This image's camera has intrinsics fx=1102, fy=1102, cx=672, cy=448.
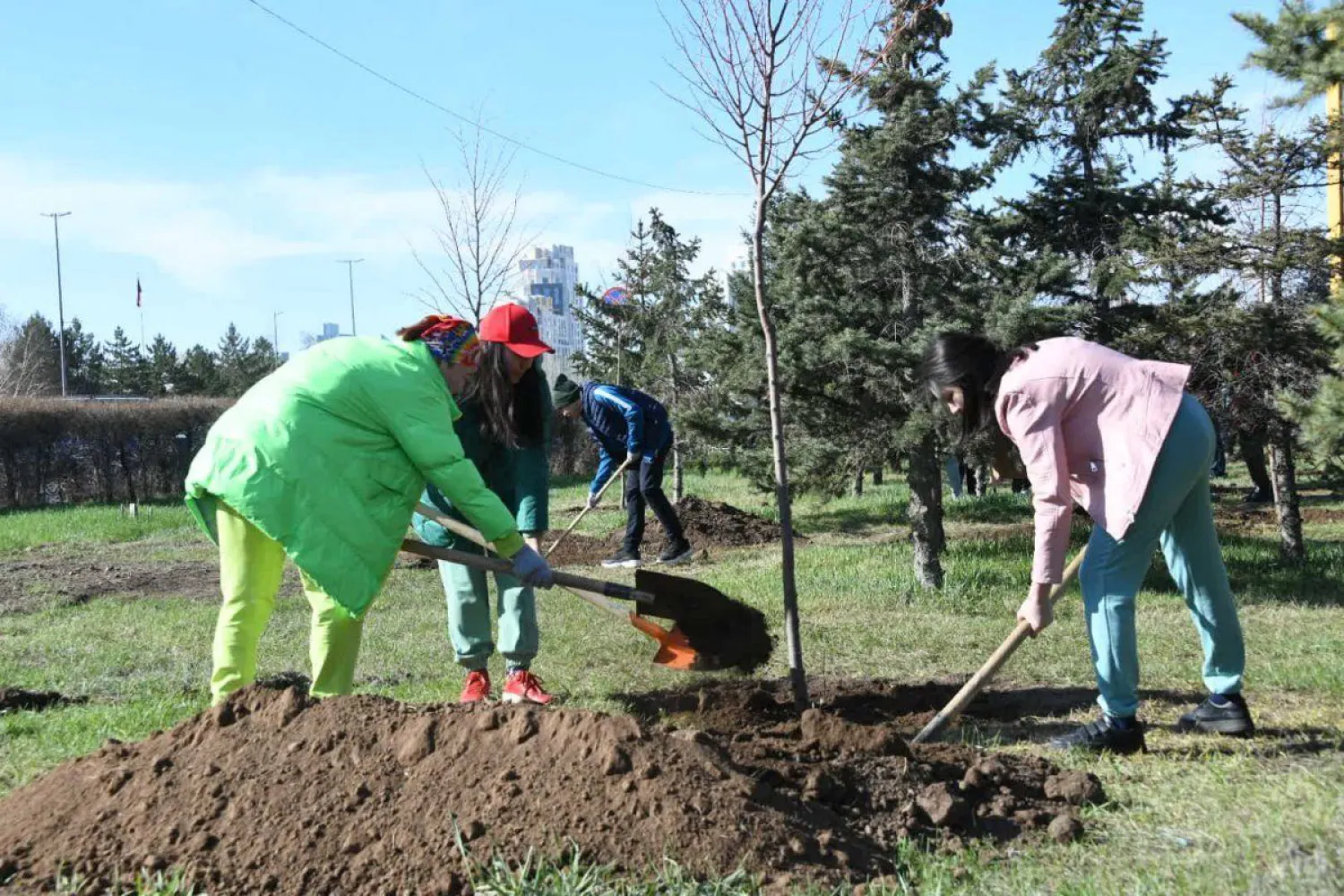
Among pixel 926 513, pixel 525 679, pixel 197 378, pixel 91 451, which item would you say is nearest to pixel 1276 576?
pixel 926 513

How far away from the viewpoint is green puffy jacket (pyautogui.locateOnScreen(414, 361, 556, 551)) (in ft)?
16.0

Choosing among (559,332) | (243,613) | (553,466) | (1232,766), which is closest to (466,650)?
(243,613)

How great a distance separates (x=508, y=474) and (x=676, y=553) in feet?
19.5

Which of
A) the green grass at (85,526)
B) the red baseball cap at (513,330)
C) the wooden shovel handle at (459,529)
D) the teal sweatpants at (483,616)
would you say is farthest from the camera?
the green grass at (85,526)

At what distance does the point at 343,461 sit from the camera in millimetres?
3662

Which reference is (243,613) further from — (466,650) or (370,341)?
(466,650)

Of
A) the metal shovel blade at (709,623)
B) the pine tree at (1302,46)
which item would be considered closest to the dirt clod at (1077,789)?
the metal shovel blade at (709,623)

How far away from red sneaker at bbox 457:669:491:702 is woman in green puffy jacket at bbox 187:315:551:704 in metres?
1.10

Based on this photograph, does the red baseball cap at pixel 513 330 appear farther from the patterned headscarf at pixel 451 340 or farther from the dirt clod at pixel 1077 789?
the dirt clod at pixel 1077 789

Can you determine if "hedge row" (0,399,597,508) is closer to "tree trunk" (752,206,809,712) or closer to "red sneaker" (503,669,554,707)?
"red sneaker" (503,669,554,707)

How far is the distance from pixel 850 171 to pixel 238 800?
6.34m

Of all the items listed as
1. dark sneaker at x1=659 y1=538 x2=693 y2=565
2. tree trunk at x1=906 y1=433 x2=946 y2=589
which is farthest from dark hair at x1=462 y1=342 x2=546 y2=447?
dark sneaker at x1=659 y1=538 x2=693 y2=565

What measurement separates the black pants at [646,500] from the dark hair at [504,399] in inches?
213

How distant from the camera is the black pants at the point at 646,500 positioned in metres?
10.3
